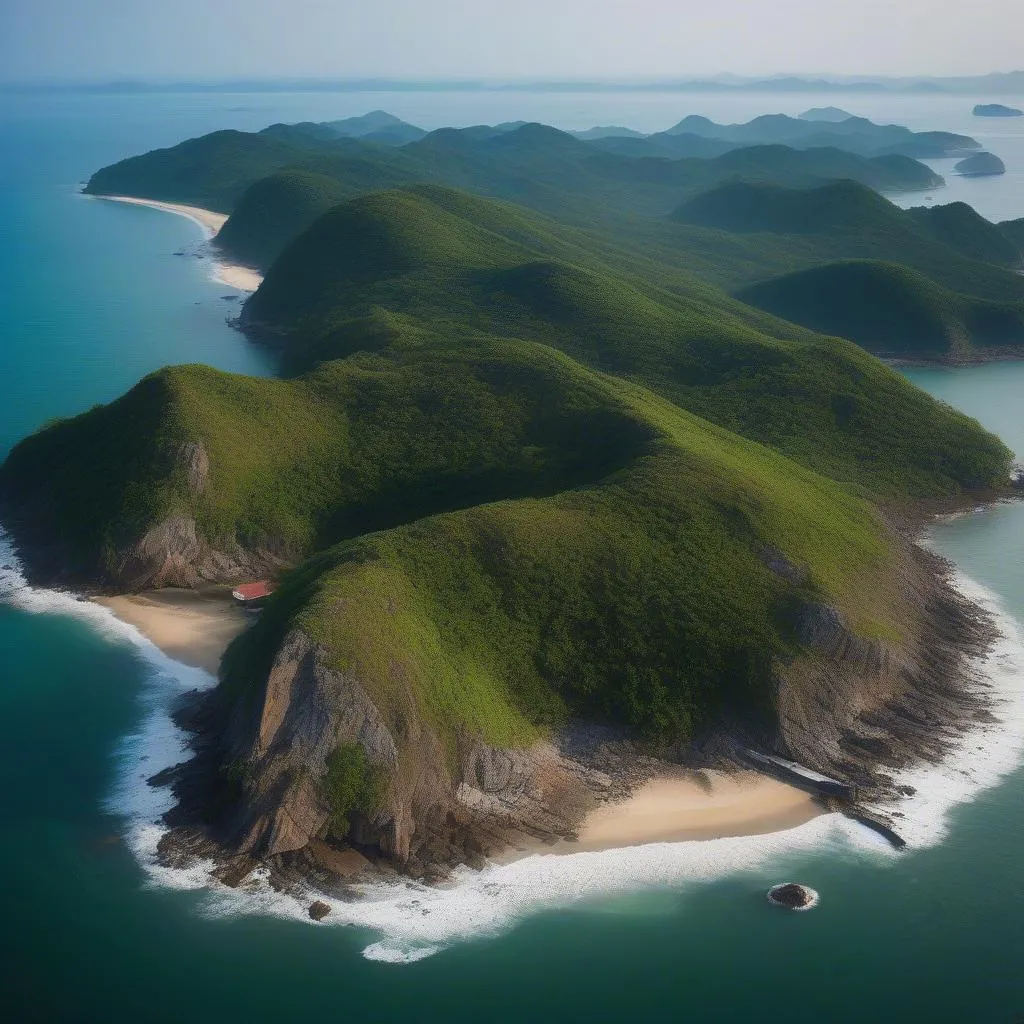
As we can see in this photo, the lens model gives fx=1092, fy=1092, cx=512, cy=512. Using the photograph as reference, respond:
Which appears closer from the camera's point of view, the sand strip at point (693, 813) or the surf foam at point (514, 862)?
the surf foam at point (514, 862)

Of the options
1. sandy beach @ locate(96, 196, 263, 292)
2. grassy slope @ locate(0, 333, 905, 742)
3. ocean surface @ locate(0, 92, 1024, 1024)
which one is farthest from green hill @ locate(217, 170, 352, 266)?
ocean surface @ locate(0, 92, 1024, 1024)

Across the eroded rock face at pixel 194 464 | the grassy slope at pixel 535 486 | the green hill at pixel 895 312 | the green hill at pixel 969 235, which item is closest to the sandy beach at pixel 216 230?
the grassy slope at pixel 535 486

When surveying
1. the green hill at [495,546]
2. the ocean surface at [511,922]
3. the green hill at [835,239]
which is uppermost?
the green hill at [835,239]

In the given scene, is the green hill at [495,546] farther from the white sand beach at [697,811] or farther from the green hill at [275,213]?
the green hill at [275,213]

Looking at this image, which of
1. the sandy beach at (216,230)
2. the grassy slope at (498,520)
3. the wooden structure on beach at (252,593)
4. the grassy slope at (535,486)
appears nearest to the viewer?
the grassy slope at (498,520)

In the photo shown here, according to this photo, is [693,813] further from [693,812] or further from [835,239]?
[835,239]

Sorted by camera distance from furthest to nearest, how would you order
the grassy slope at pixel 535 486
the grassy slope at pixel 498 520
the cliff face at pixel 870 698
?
the grassy slope at pixel 535 486, the grassy slope at pixel 498 520, the cliff face at pixel 870 698

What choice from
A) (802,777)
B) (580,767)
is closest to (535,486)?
(580,767)
